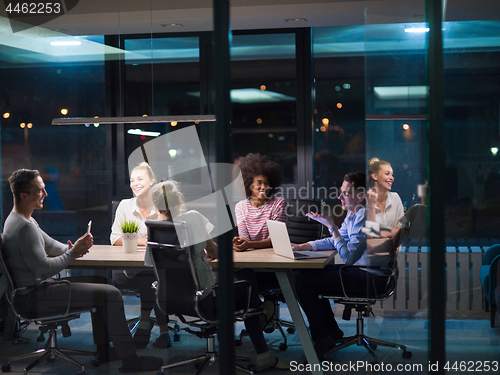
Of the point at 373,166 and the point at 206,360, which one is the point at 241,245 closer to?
the point at 206,360

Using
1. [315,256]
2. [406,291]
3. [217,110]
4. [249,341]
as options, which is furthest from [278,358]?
[217,110]

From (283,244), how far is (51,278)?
168 cm

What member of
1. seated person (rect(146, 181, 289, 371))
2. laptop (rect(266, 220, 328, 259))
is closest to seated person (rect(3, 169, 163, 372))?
seated person (rect(146, 181, 289, 371))

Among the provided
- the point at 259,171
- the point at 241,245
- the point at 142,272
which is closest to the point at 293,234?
the point at 241,245

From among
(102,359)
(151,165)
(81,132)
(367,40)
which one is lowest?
(102,359)

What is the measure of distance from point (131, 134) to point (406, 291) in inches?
148

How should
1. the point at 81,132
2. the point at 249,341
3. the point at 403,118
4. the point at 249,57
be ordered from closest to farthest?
the point at 403,118 < the point at 249,341 < the point at 81,132 < the point at 249,57

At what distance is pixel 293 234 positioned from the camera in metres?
4.54

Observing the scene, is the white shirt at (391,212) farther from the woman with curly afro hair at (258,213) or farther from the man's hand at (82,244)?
the man's hand at (82,244)

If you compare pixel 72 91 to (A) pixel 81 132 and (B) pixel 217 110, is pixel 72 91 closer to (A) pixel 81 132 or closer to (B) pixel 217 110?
(A) pixel 81 132

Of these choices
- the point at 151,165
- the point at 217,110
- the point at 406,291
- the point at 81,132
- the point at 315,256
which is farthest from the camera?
the point at 151,165

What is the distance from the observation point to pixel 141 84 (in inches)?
229

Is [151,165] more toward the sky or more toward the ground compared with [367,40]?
more toward the ground

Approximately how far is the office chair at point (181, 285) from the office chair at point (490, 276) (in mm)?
1734
